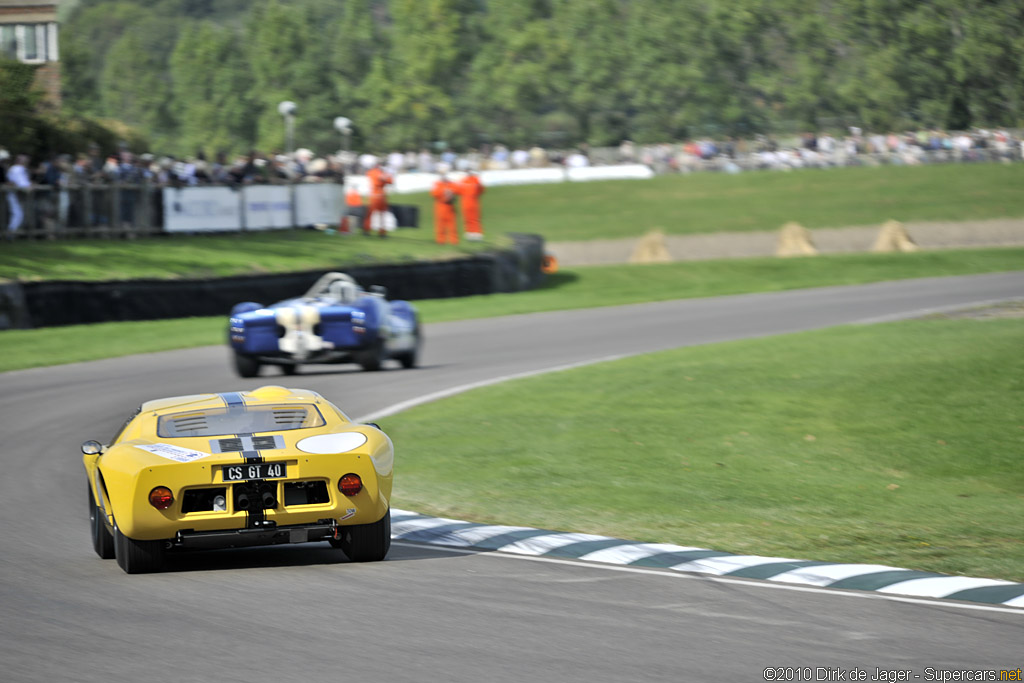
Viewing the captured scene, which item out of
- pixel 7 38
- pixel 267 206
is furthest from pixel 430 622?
pixel 7 38

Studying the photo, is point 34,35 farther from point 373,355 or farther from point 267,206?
point 373,355

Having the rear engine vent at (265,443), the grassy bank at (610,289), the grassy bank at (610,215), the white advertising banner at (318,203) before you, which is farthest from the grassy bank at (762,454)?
the white advertising banner at (318,203)

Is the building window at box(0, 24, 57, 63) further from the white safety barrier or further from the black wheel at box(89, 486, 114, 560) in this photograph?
the black wheel at box(89, 486, 114, 560)

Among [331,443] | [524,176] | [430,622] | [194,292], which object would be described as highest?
[524,176]

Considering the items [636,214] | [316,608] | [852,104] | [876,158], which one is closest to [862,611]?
[316,608]

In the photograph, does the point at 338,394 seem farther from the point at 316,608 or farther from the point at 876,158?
the point at 876,158

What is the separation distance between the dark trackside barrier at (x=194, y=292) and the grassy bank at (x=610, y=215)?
1.96 ft

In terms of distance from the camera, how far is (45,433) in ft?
43.7

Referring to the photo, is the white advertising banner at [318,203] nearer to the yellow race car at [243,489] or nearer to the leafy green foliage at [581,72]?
the yellow race car at [243,489]

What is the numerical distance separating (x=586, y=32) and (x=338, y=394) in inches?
3405

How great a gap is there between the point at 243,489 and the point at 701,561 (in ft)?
8.34

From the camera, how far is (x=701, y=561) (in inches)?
303

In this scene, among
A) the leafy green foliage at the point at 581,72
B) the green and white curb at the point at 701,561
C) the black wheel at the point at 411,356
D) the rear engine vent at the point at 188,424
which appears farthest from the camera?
the leafy green foliage at the point at 581,72

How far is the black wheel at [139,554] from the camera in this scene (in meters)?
7.39
